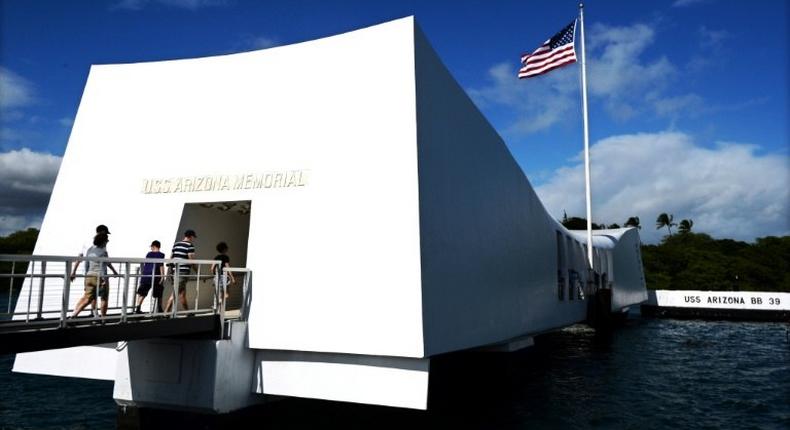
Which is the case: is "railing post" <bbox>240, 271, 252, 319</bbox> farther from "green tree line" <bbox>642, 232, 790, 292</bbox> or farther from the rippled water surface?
"green tree line" <bbox>642, 232, 790, 292</bbox>

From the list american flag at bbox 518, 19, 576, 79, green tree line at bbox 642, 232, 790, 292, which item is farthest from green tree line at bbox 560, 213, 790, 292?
american flag at bbox 518, 19, 576, 79

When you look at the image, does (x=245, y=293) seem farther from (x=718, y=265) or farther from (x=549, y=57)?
(x=718, y=265)

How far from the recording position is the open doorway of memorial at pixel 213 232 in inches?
451

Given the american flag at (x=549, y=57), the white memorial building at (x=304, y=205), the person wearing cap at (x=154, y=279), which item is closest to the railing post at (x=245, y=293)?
the white memorial building at (x=304, y=205)

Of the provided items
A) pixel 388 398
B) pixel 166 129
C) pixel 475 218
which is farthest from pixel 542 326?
pixel 166 129

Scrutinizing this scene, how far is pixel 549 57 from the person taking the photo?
742 inches

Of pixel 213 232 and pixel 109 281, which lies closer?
pixel 109 281

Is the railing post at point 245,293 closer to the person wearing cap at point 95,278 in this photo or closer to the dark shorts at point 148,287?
the dark shorts at point 148,287

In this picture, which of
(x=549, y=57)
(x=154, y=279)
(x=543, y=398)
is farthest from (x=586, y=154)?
(x=154, y=279)

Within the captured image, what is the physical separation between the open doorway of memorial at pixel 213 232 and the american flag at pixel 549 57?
35.3 ft

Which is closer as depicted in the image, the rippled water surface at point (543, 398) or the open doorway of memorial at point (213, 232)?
the rippled water surface at point (543, 398)

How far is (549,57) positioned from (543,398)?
1172 cm

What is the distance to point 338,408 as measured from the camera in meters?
11.5

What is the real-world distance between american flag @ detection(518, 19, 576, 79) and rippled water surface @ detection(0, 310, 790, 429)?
32.1 feet
